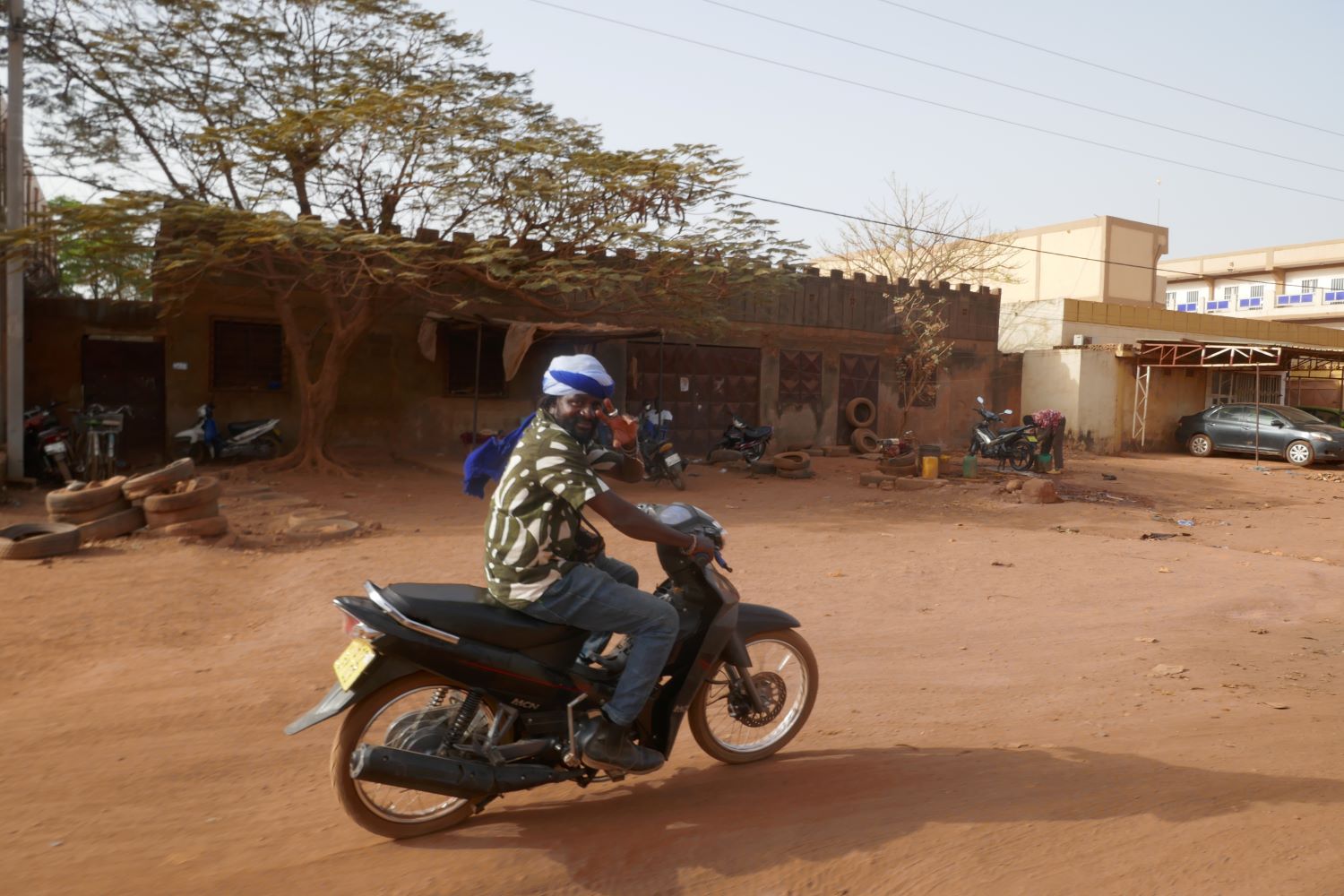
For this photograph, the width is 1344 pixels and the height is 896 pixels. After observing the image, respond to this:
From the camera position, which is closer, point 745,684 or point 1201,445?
point 745,684

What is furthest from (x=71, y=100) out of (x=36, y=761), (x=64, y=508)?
(x=36, y=761)

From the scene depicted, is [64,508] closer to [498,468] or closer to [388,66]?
[498,468]

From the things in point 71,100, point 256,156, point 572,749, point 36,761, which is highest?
point 71,100

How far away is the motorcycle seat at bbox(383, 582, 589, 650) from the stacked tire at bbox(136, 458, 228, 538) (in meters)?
6.51

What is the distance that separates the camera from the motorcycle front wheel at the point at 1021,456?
1814 centimetres

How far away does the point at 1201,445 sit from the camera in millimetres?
24391

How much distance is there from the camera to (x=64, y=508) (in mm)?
9000

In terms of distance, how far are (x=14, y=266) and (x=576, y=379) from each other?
12432 millimetres

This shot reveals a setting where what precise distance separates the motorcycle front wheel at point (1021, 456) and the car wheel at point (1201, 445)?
8.83 m

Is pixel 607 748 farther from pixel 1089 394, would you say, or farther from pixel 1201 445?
pixel 1201 445

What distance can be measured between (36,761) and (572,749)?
94.6 inches

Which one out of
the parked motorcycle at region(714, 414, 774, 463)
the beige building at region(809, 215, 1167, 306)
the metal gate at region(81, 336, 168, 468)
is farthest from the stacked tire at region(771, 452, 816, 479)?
the beige building at region(809, 215, 1167, 306)

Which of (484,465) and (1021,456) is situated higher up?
(484,465)

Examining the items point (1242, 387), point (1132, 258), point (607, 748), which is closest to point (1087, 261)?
point (1132, 258)
